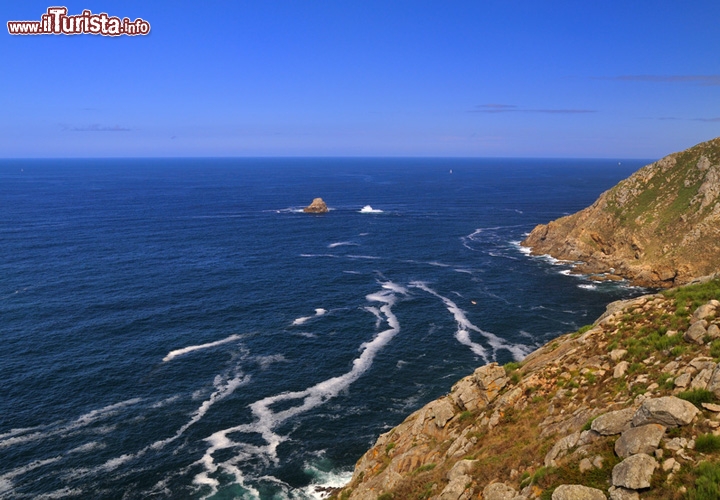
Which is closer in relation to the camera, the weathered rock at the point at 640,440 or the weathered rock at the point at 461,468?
the weathered rock at the point at 640,440

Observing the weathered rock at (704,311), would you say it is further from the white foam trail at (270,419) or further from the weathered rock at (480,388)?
the white foam trail at (270,419)

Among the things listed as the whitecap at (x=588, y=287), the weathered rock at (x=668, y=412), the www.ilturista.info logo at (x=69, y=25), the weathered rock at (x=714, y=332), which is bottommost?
the whitecap at (x=588, y=287)

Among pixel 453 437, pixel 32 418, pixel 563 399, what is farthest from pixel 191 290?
pixel 563 399

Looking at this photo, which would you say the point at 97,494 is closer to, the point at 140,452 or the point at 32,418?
the point at 140,452

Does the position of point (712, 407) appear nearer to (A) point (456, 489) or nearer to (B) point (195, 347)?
(A) point (456, 489)

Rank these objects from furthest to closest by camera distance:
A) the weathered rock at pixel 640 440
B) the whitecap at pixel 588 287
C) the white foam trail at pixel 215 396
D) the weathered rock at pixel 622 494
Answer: the whitecap at pixel 588 287
the white foam trail at pixel 215 396
the weathered rock at pixel 640 440
the weathered rock at pixel 622 494

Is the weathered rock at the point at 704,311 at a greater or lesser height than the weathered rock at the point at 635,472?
greater

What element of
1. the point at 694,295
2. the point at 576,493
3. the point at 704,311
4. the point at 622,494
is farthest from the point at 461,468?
the point at 694,295

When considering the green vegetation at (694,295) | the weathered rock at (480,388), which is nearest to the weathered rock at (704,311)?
the green vegetation at (694,295)
